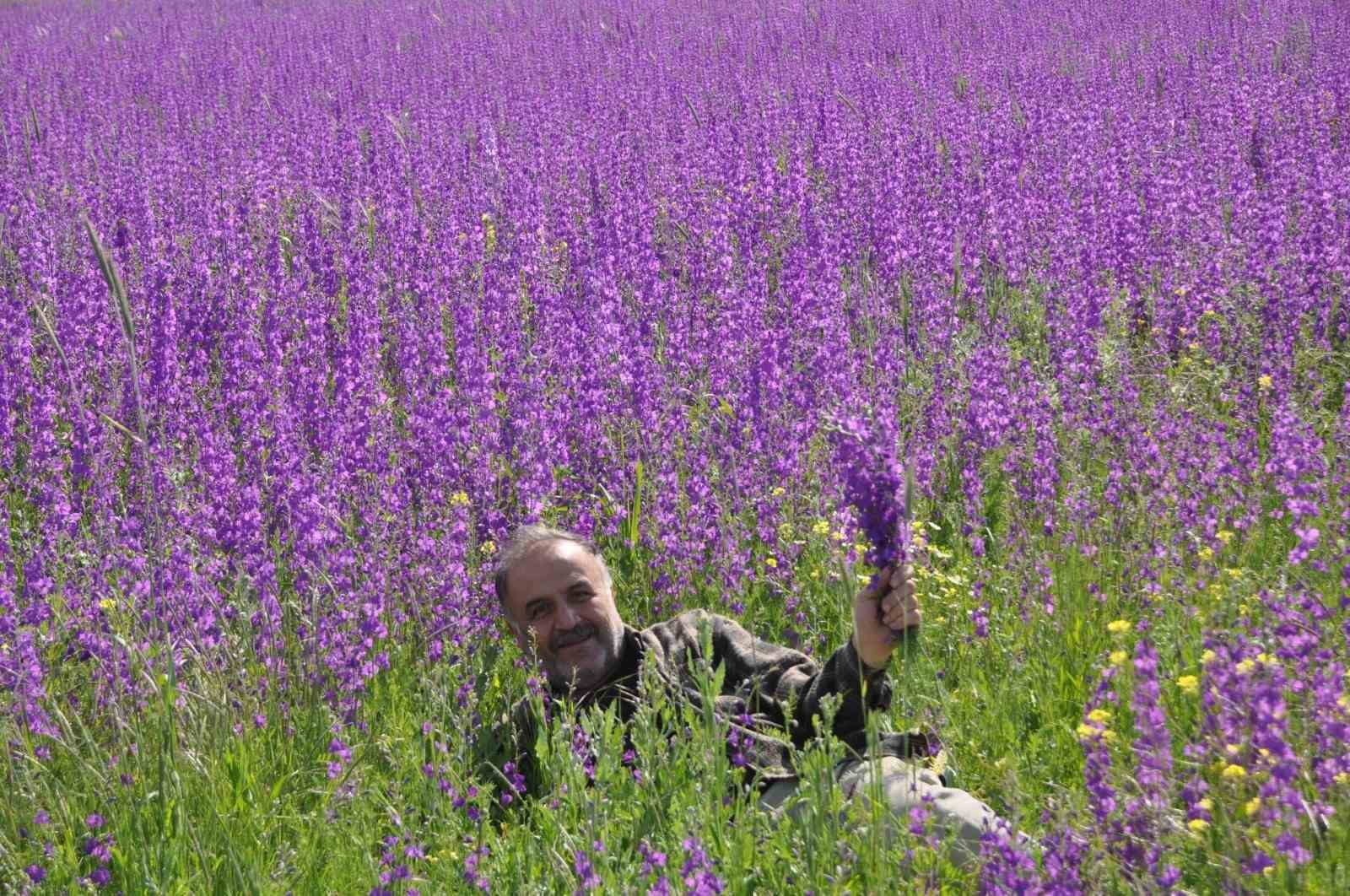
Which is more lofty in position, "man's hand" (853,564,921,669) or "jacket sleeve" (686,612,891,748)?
"man's hand" (853,564,921,669)

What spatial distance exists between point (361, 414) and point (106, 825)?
168 centimetres

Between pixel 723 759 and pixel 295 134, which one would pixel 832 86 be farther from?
pixel 723 759

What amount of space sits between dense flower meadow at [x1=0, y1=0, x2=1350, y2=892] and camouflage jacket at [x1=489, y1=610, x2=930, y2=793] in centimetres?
18

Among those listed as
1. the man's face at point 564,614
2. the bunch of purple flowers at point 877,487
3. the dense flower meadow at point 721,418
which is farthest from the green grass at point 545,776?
the bunch of purple flowers at point 877,487

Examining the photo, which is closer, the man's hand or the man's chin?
the man's hand

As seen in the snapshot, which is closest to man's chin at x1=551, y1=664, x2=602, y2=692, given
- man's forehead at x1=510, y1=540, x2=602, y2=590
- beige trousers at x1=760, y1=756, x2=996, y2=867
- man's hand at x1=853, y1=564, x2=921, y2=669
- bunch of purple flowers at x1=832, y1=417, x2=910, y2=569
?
man's forehead at x1=510, y1=540, x2=602, y2=590

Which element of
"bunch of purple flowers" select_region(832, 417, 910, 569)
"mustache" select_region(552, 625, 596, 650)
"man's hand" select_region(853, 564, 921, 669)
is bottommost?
"mustache" select_region(552, 625, 596, 650)

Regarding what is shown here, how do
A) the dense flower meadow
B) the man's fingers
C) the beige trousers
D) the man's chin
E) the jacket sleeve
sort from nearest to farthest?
the man's fingers < the beige trousers < the dense flower meadow < the jacket sleeve < the man's chin

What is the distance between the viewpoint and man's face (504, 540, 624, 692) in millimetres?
3574

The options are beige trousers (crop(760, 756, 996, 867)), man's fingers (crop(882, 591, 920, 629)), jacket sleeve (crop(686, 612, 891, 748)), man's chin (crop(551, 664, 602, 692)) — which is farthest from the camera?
man's chin (crop(551, 664, 602, 692))

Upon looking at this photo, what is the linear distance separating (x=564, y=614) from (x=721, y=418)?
4.58ft

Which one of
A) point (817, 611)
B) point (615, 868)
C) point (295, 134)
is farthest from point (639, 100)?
point (615, 868)

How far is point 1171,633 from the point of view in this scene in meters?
3.28

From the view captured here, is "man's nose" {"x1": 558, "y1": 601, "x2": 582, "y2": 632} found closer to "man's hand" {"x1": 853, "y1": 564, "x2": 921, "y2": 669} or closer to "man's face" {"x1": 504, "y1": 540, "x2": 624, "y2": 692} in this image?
"man's face" {"x1": 504, "y1": 540, "x2": 624, "y2": 692}
